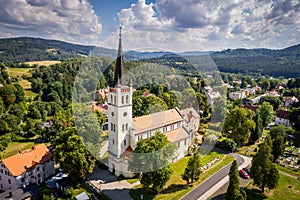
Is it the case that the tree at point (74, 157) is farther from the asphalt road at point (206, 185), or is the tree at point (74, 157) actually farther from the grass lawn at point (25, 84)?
the grass lawn at point (25, 84)

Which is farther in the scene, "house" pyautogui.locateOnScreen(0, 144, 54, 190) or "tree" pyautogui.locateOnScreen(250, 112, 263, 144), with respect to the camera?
"tree" pyautogui.locateOnScreen(250, 112, 263, 144)

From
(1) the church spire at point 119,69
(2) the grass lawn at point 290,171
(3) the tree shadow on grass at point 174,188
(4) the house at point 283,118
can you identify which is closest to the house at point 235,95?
(4) the house at point 283,118

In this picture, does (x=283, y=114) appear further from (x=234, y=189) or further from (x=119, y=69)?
(x=119, y=69)

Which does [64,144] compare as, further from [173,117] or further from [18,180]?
[173,117]

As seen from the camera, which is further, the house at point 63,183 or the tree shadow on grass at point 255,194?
the house at point 63,183

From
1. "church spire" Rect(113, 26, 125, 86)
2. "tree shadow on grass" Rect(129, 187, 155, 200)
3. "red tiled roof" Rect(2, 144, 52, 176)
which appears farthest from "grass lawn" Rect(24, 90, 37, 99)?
"tree shadow on grass" Rect(129, 187, 155, 200)

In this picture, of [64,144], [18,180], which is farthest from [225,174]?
[18,180]

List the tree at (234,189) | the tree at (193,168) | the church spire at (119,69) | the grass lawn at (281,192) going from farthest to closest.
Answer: the tree at (193,168)
the grass lawn at (281,192)
the church spire at (119,69)
the tree at (234,189)

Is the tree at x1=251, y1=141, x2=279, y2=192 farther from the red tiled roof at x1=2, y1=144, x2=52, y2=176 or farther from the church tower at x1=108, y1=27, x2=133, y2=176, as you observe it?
the red tiled roof at x1=2, y1=144, x2=52, y2=176
